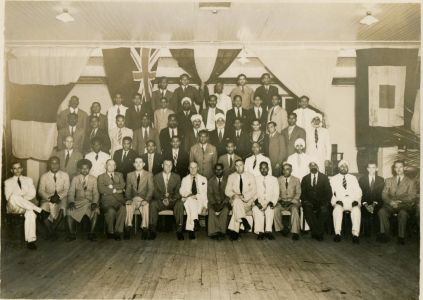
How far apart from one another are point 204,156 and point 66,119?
2180 mm

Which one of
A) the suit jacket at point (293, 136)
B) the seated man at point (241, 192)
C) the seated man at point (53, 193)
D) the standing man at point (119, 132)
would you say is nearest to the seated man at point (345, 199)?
the suit jacket at point (293, 136)

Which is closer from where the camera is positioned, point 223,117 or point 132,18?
point 132,18

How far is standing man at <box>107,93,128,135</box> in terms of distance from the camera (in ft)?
20.6

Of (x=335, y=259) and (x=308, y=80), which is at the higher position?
(x=308, y=80)

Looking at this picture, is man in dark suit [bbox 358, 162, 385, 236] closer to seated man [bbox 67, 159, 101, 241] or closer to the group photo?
the group photo

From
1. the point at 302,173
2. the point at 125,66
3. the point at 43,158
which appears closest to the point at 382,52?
the point at 302,173

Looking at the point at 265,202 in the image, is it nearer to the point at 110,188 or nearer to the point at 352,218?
the point at 352,218

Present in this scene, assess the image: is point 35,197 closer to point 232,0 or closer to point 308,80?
point 232,0

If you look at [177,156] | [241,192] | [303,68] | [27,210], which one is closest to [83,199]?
Result: [27,210]

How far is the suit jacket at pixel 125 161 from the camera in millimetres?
5895

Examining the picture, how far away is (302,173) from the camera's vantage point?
5977 millimetres

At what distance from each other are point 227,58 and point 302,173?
2116mm

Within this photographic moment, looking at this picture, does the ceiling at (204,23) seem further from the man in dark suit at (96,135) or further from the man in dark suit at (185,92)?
the man in dark suit at (96,135)

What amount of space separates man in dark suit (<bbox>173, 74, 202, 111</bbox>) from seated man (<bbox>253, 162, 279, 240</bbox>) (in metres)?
1.44
